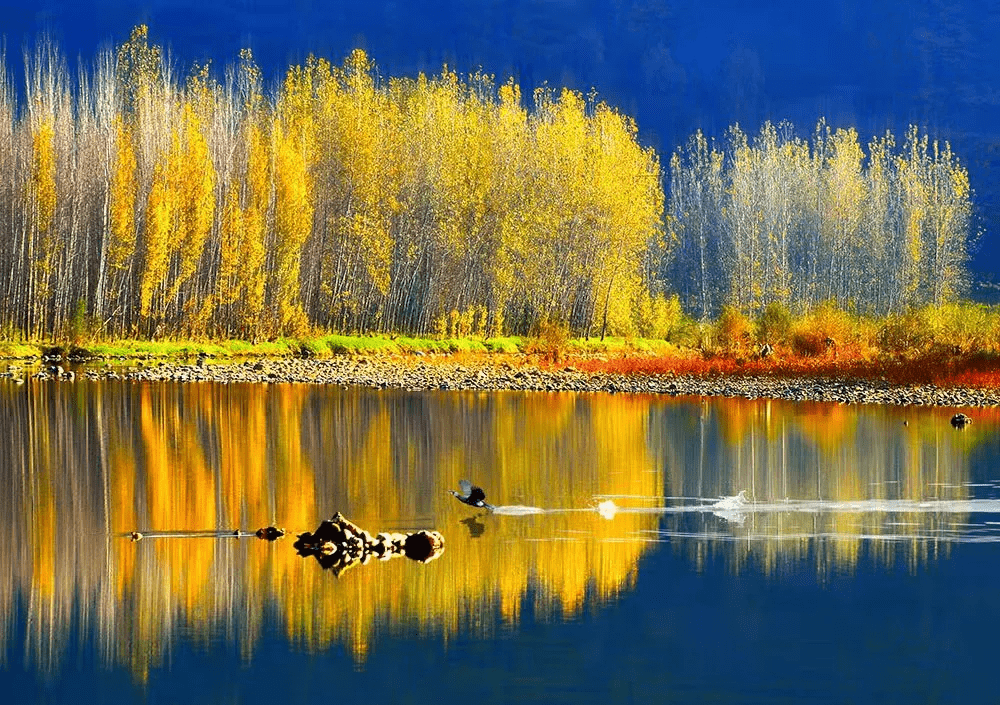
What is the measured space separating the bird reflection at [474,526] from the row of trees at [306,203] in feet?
98.9

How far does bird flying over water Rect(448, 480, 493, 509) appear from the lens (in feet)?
46.4

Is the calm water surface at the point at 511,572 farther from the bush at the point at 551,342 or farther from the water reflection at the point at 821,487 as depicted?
the bush at the point at 551,342

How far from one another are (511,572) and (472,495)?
314 cm

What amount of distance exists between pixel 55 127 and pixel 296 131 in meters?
8.42

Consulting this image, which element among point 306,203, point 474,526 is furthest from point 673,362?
point 474,526

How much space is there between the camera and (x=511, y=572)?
1116cm

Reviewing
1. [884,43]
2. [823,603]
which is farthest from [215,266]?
[884,43]

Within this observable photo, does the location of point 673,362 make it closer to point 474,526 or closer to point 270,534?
point 474,526

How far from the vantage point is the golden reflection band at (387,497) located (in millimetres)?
9906

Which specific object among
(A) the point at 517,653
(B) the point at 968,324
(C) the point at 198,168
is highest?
(C) the point at 198,168

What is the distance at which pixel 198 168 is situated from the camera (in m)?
44.2

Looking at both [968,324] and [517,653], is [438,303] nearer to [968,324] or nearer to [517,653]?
[968,324]

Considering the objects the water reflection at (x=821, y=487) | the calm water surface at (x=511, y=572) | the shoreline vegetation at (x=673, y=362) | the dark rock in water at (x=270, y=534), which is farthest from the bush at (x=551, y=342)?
the dark rock in water at (x=270, y=534)

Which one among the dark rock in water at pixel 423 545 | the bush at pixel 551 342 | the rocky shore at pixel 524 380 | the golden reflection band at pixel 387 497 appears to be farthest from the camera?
the bush at pixel 551 342
